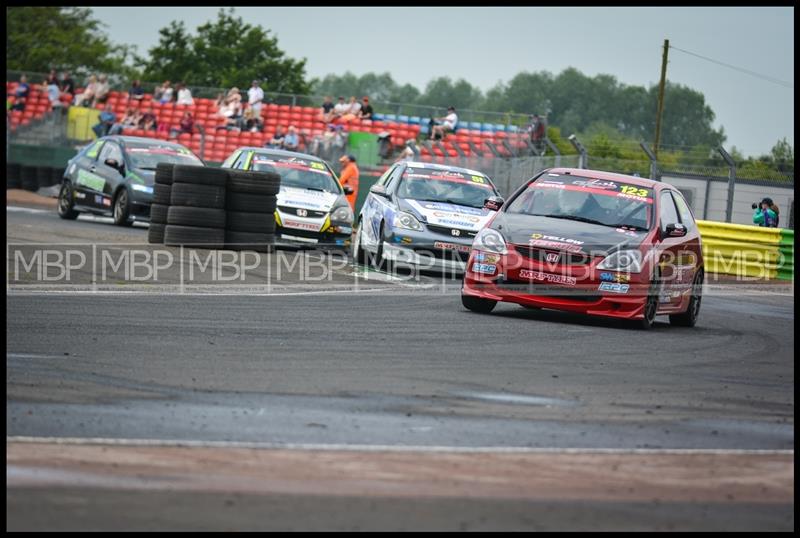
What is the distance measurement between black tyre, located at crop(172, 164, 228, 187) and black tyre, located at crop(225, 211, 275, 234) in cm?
49

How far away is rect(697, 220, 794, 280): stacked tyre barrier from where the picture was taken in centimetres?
2344

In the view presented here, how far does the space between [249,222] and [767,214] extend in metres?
9.99

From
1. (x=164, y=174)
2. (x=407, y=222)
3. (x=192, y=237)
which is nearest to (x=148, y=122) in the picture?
(x=164, y=174)

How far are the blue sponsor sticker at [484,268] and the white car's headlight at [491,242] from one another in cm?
15

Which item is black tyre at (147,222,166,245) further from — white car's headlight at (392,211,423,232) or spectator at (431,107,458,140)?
spectator at (431,107,458,140)

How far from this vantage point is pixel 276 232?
814 inches

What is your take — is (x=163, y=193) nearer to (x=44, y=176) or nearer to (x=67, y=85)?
(x=44, y=176)

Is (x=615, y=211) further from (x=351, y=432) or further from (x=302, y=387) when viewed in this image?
(x=351, y=432)

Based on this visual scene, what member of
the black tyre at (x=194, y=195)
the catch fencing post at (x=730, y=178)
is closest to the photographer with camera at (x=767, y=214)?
the catch fencing post at (x=730, y=178)

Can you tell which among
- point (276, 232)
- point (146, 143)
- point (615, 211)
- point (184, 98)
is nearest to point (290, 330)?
point (615, 211)

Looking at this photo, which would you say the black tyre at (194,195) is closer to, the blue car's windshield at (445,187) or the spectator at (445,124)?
the blue car's windshield at (445,187)

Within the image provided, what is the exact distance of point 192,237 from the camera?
1819 cm

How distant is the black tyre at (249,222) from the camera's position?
18547 millimetres

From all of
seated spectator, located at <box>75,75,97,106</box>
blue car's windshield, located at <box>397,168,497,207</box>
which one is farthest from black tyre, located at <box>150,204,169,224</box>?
seated spectator, located at <box>75,75,97,106</box>
